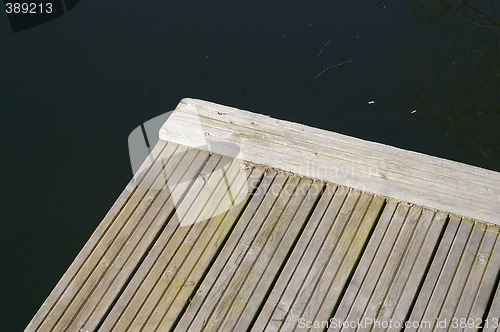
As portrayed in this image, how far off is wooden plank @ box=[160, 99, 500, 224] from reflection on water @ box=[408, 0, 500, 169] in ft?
3.09

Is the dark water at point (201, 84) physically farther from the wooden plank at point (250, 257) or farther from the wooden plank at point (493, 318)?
the wooden plank at point (493, 318)

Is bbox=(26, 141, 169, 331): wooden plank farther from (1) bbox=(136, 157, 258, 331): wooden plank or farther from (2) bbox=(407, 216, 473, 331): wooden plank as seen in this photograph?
(2) bbox=(407, 216, 473, 331): wooden plank

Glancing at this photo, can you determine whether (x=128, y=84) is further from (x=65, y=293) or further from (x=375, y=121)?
(x=65, y=293)

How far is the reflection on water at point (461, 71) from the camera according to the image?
441 centimetres

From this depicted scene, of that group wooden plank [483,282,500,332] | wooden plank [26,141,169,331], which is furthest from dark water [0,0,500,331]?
wooden plank [483,282,500,332]

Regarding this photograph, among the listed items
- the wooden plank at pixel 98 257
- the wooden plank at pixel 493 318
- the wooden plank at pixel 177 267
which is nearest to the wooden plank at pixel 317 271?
the wooden plank at pixel 177 267

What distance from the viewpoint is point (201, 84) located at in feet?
15.6

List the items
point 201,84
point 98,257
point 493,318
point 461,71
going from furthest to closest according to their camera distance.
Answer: point 201,84, point 461,71, point 98,257, point 493,318

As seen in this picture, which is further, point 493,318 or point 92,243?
point 92,243

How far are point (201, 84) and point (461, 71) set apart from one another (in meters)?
1.43

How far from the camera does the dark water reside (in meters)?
4.34

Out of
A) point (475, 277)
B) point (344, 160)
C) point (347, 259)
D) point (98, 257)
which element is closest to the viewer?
point (475, 277)

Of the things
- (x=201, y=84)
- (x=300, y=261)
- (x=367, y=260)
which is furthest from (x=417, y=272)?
(x=201, y=84)

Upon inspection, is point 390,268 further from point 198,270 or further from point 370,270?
point 198,270
